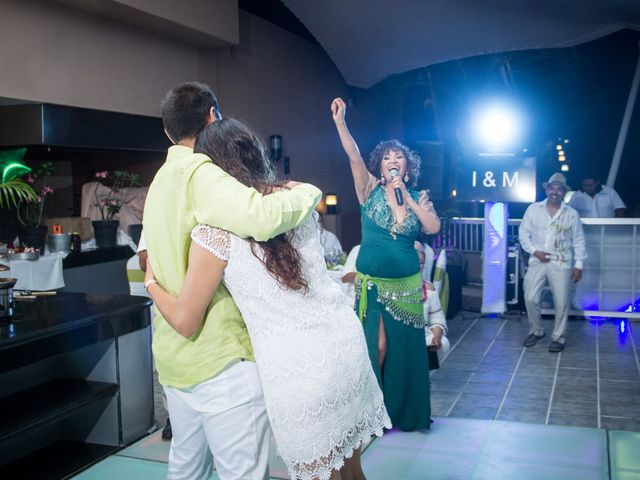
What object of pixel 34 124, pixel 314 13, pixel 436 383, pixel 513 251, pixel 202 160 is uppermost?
pixel 314 13

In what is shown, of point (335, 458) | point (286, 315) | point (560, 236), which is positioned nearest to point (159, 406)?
point (335, 458)

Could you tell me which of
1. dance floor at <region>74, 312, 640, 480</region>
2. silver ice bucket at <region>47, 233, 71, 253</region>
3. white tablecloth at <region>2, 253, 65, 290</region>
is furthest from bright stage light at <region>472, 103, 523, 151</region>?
white tablecloth at <region>2, 253, 65, 290</region>

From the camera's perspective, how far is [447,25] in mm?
8891

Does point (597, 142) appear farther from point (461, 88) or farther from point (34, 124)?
point (34, 124)

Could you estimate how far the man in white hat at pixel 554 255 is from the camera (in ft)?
21.8

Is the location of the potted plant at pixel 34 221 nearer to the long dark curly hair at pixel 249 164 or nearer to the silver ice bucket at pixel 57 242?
the silver ice bucket at pixel 57 242

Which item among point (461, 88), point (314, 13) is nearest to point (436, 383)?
point (314, 13)

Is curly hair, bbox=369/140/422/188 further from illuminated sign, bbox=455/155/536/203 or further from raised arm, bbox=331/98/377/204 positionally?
illuminated sign, bbox=455/155/536/203

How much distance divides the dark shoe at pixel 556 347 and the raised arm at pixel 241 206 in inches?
209

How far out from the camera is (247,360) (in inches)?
70.4

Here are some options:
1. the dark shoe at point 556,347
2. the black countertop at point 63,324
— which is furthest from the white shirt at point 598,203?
the black countertop at point 63,324

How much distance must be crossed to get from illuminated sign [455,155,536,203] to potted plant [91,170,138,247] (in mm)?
4113

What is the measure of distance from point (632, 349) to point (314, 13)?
5818 millimetres

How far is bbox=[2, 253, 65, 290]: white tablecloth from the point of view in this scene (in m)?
5.77
